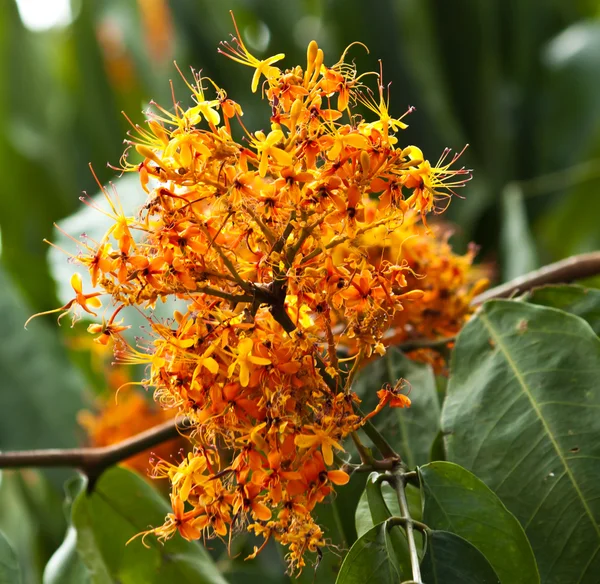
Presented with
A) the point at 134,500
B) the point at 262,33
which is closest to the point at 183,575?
the point at 134,500

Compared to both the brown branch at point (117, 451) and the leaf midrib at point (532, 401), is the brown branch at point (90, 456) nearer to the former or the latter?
the brown branch at point (117, 451)

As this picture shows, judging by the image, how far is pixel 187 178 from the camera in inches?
24.6

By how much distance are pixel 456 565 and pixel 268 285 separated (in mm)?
253

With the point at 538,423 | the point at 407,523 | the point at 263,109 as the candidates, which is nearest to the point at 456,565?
the point at 407,523

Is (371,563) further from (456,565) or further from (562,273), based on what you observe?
(562,273)

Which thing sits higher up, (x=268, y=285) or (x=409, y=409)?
(x=268, y=285)

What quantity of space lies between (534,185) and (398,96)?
1.31ft

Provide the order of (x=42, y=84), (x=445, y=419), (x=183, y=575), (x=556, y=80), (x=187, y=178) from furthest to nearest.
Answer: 1. (x=42, y=84)
2. (x=556, y=80)
3. (x=183, y=575)
4. (x=445, y=419)
5. (x=187, y=178)

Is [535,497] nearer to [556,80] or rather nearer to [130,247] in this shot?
[130,247]

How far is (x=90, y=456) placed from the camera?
948 mm

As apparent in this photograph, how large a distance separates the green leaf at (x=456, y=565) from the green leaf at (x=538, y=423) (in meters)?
0.11

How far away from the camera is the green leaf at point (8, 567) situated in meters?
0.83

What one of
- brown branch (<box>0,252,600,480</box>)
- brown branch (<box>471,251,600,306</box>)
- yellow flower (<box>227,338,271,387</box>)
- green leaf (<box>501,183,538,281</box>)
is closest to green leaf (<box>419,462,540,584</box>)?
yellow flower (<box>227,338,271,387</box>)

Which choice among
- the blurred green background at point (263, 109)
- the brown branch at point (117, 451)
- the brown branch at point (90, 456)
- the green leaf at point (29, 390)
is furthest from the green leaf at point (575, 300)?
the green leaf at point (29, 390)
